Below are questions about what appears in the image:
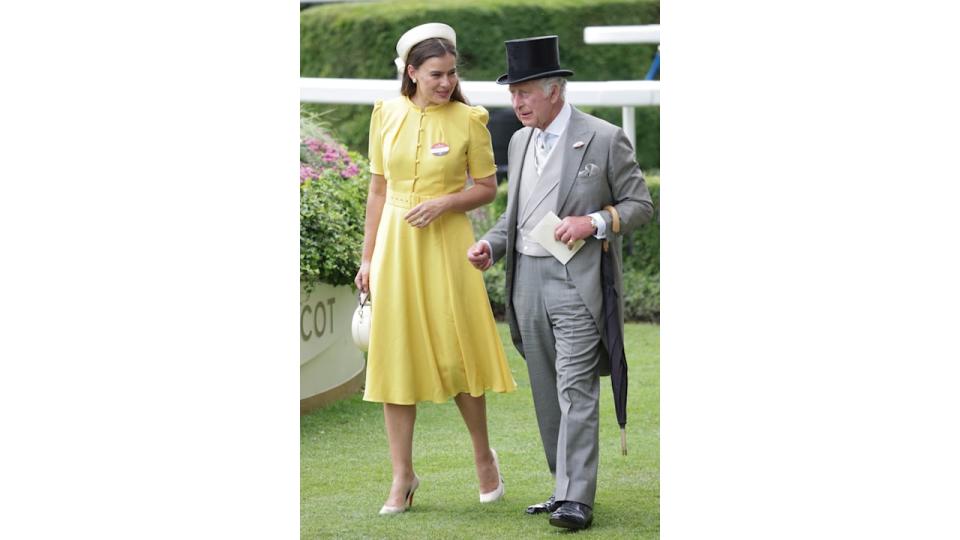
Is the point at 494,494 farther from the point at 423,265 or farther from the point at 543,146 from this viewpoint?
the point at 543,146

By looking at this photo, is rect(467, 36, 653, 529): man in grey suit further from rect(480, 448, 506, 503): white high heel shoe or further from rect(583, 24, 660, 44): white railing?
rect(583, 24, 660, 44): white railing

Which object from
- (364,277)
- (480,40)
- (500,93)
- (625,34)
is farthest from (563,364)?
(480,40)

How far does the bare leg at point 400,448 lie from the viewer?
18.0 ft

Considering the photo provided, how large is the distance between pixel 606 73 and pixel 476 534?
1168cm

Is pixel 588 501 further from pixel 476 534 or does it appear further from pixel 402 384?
pixel 402 384

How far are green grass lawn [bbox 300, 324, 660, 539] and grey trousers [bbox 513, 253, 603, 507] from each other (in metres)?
0.24

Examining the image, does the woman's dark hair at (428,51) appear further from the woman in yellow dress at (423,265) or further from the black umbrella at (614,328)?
the black umbrella at (614,328)

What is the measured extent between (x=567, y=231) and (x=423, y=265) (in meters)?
0.66

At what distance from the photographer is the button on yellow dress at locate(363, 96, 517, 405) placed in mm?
5426

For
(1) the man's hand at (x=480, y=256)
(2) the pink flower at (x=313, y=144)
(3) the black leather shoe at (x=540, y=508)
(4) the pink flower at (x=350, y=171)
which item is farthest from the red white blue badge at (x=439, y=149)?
(2) the pink flower at (x=313, y=144)

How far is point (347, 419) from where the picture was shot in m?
7.58

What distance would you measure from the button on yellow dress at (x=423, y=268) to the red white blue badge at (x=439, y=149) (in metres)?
0.02

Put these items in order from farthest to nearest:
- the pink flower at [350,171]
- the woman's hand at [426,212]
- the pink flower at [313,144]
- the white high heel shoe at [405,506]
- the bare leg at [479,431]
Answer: the pink flower at [313,144]
the pink flower at [350,171]
the bare leg at [479,431]
the white high heel shoe at [405,506]
the woman's hand at [426,212]
